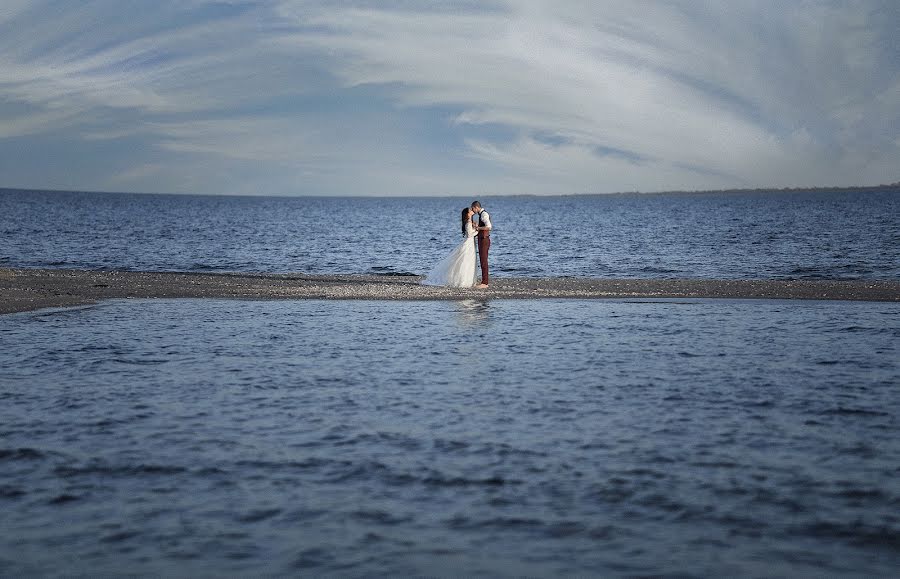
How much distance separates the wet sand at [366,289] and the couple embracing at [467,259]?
74 cm

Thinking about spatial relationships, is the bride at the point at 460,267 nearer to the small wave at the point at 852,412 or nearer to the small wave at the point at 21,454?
the small wave at the point at 852,412

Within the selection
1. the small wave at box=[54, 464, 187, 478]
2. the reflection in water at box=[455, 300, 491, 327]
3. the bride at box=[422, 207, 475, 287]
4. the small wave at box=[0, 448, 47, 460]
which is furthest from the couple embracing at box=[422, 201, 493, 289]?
the small wave at box=[54, 464, 187, 478]

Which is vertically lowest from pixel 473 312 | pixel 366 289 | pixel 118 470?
pixel 118 470

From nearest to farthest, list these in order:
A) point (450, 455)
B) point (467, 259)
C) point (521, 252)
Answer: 1. point (450, 455)
2. point (467, 259)
3. point (521, 252)

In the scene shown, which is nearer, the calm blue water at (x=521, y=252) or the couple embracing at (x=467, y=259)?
the couple embracing at (x=467, y=259)

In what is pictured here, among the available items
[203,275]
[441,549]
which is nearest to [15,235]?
[203,275]

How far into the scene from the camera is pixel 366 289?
3116 cm

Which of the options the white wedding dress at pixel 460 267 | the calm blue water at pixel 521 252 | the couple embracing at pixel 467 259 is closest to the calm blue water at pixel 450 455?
the couple embracing at pixel 467 259

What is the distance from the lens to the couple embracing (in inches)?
1172

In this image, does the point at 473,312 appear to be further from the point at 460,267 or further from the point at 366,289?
the point at 366,289

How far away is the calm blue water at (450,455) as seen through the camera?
8.16 m

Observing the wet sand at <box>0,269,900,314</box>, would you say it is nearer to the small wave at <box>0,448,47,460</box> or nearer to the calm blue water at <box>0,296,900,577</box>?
the calm blue water at <box>0,296,900,577</box>

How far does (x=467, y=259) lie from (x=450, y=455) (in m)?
20.5

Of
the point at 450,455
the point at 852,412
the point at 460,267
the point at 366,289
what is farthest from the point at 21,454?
the point at 460,267
